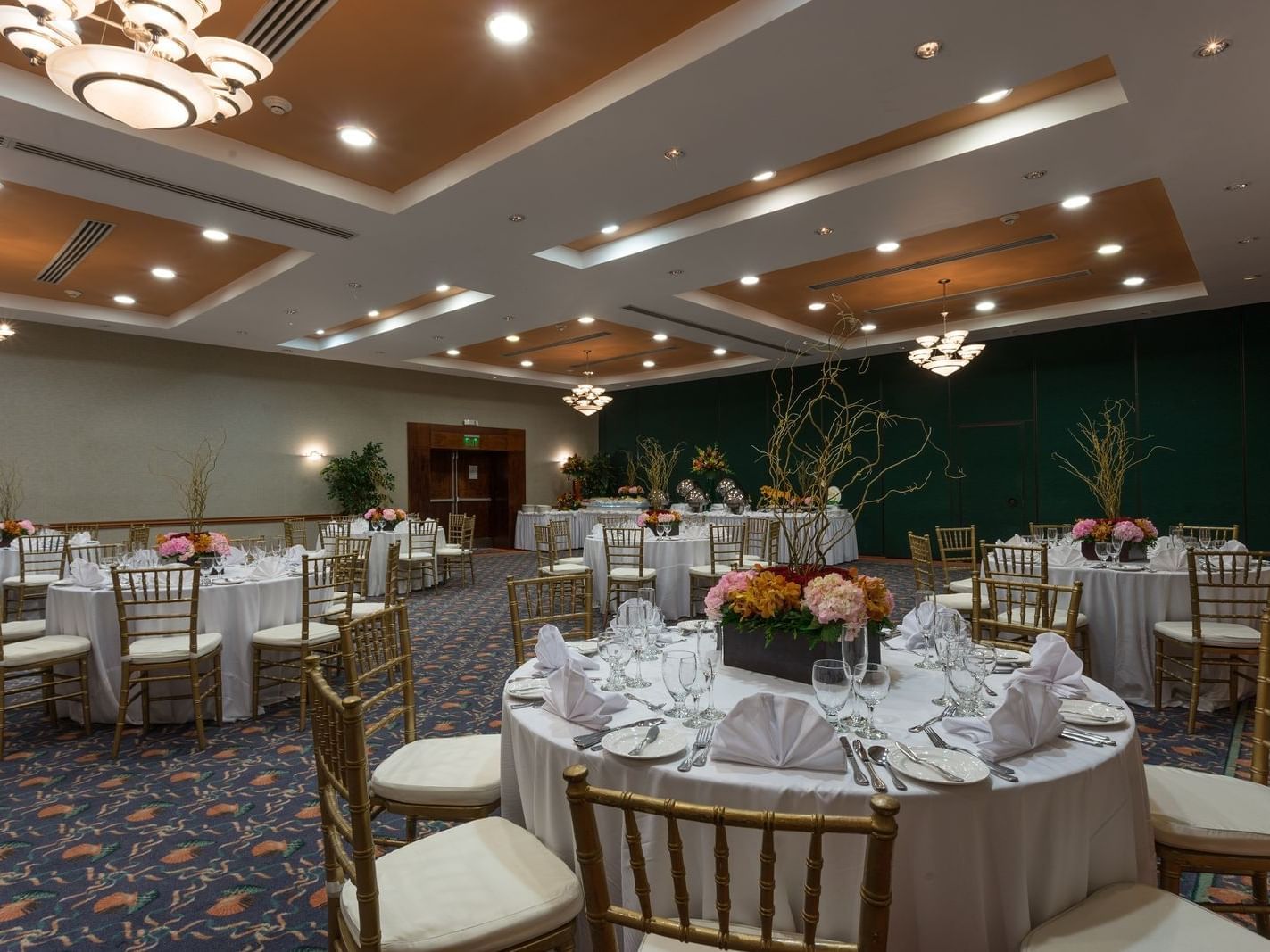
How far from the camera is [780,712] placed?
1.60 metres

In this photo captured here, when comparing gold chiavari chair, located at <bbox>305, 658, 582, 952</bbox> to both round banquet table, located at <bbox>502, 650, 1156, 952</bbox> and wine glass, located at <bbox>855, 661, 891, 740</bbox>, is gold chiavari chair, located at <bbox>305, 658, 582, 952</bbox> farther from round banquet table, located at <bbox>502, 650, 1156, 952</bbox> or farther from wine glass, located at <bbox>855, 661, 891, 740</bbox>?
wine glass, located at <bbox>855, 661, 891, 740</bbox>

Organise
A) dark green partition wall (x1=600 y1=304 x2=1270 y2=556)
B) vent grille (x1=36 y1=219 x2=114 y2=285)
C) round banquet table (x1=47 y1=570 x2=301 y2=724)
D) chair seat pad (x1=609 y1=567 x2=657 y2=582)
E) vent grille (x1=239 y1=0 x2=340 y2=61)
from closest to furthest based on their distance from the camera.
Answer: vent grille (x1=239 y1=0 x2=340 y2=61)
round banquet table (x1=47 y1=570 x2=301 y2=724)
vent grille (x1=36 y1=219 x2=114 y2=285)
chair seat pad (x1=609 y1=567 x2=657 y2=582)
dark green partition wall (x1=600 y1=304 x2=1270 y2=556)

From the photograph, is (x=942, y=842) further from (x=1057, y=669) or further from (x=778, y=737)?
(x=1057, y=669)

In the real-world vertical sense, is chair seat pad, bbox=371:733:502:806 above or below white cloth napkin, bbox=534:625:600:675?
below

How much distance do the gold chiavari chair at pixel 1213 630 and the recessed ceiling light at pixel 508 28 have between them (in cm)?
477

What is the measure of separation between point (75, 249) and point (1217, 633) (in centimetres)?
1001

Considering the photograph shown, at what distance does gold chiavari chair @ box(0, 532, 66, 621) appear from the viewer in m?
6.54

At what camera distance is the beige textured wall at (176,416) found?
960cm

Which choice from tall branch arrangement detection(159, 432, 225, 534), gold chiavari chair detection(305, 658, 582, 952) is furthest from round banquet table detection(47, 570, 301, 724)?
tall branch arrangement detection(159, 432, 225, 534)

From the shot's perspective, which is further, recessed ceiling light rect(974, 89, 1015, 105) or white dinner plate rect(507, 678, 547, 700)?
recessed ceiling light rect(974, 89, 1015, 105)

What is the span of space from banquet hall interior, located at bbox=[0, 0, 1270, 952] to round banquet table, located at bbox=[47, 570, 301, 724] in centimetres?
3

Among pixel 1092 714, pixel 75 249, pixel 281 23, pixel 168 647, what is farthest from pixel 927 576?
pixel 75 249

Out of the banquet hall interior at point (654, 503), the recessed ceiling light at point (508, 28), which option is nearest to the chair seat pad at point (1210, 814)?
the banquet hall interior at point (654, 503)

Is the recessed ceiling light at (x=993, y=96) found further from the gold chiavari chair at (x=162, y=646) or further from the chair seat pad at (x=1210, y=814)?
the gold chiavari chair at (x=162, y=646)
